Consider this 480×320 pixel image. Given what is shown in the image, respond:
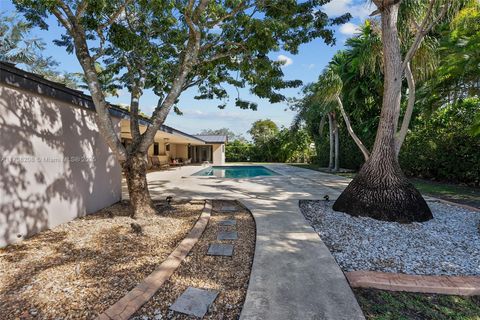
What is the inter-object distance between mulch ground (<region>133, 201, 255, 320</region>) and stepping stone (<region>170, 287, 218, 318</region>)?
0.16 feet

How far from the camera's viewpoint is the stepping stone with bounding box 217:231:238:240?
445 cm

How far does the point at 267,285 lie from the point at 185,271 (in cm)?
110

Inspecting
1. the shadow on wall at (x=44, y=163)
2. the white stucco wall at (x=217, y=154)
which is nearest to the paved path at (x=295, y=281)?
the shadow on wall at (x=44, y=163)

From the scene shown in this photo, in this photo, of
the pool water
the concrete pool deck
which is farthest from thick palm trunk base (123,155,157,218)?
the pool water

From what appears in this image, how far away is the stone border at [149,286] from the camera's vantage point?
2377 mm

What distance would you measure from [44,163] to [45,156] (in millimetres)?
131

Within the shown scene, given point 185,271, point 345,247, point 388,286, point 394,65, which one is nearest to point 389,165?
point 394,65

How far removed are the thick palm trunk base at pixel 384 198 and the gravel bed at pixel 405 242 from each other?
20 centimetres

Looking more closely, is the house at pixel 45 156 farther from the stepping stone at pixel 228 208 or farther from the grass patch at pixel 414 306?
the grass patch at pixel 414 306

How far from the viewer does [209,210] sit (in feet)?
20.6

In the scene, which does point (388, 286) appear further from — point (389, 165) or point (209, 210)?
point (209, 210)

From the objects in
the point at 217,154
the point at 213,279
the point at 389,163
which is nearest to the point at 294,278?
the point at 213,279

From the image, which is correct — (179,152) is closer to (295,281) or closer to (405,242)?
(405,242)

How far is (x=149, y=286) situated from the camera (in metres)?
2.83
